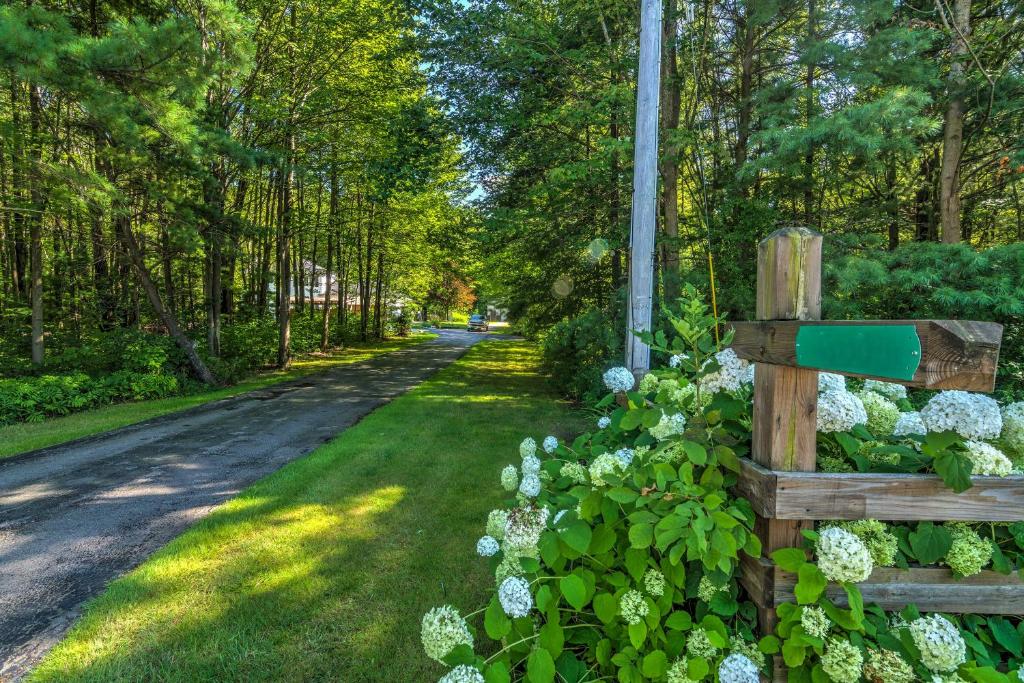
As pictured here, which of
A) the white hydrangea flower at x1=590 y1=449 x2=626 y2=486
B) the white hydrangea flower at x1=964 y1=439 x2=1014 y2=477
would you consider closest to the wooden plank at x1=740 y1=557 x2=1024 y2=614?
the white hydrangea flower at x1=964 y1=439 x2=1014 y2=477

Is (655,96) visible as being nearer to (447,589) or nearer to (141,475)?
(447,589)

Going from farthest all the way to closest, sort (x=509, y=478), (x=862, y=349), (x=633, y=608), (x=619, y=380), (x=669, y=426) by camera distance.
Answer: (x=619, y=380) < (x=509, y=478) < (x=669, y=426) < (x=633, y=608) < (x=862, y=349)

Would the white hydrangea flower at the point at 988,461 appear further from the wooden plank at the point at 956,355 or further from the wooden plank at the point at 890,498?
the wooden plank at the point at 956,355

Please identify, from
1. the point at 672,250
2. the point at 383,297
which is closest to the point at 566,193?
the point at 672,250

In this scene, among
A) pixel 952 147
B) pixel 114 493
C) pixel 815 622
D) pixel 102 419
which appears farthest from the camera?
pixel 102 419

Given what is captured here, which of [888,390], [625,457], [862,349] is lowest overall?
[625,457]

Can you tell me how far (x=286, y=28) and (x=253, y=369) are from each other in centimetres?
855

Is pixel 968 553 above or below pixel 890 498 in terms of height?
below

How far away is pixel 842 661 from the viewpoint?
126 cm

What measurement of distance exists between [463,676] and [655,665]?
0.59 metres

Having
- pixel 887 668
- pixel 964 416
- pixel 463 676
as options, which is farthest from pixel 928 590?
pixel 463 676

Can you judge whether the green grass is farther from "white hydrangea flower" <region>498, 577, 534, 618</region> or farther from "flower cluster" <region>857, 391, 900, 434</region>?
"flower cluster" <region>857, 391, 900, 434</region>

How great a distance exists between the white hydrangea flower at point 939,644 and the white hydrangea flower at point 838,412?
0.53 meters

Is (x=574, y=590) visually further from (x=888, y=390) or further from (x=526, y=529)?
(x=888, y=390)
